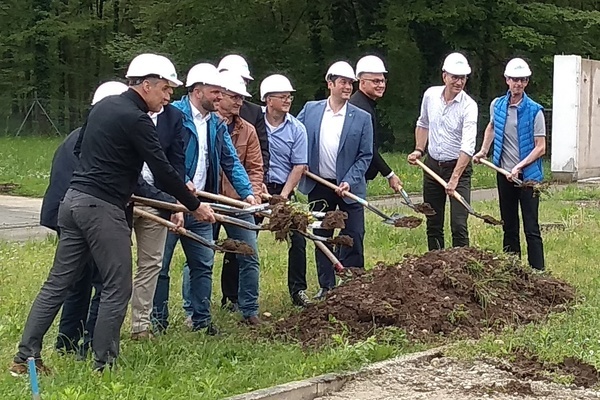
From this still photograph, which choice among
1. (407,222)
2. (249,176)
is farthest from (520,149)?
(249,176)

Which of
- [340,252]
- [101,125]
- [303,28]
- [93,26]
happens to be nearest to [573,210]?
[340,252]

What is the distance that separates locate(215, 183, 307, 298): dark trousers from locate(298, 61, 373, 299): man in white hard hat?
0.17m

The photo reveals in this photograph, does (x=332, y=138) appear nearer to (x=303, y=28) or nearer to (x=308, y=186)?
(x=308, y=186)

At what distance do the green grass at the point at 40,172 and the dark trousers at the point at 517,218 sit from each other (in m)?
9.43

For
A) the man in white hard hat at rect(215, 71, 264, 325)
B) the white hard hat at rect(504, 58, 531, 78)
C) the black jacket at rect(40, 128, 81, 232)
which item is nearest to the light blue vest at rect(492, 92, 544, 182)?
the white hard hat at rect(504, 58, 531, 78)

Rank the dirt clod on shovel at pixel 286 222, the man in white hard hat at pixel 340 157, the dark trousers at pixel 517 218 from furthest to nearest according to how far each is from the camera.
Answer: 1. the dark trousers at pixel 517 218
2. the man in white hard hat at pixel 340 157
3. the dirt clod on shovel at pixel 286 222

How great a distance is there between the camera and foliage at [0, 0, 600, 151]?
3186cm

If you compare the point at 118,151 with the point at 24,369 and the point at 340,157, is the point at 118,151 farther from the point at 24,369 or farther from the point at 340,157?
the point at 340,157

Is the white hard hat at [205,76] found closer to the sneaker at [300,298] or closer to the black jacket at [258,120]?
the black jacket at [258,120]

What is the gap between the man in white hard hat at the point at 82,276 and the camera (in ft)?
20.3

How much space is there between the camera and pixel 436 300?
7480 mm

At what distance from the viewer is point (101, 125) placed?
5609 millimetres

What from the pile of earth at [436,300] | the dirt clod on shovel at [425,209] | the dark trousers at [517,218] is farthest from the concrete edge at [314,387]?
the dark trousers at [517,218]

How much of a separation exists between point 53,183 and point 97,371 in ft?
4.42
